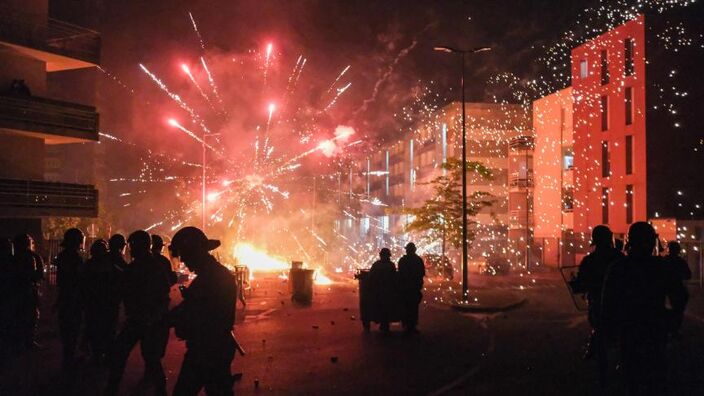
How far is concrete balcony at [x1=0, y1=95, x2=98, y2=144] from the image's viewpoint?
23.7 metres

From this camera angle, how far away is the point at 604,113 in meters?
38.0

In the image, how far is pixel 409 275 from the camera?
13.3 meters

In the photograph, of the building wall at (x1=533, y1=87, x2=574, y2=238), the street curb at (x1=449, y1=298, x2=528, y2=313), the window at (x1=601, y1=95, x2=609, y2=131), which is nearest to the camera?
the street curb at (x1=449, y1=298, x2=528, y2=313)

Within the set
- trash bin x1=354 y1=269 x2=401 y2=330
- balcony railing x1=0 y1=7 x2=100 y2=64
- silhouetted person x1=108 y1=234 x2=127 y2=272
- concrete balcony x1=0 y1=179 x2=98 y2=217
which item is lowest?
trash bin x1=354 y1=269 x2=401 y2=330

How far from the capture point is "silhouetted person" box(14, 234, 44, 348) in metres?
9.14

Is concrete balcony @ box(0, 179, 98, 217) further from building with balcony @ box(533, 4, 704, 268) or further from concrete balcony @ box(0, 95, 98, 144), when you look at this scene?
building with balcony @ box(533, 4, 704, 268)

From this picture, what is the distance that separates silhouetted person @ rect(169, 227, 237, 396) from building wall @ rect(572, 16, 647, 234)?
3383cm

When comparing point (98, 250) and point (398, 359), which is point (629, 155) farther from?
point (98, 250)

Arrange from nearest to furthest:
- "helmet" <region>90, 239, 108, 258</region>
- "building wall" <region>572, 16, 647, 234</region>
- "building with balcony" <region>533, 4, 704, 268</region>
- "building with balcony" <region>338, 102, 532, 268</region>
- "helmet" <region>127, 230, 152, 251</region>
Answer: "helmet" <region>127, 230, 152, 251</region>, "helmet" <region>90, 239, 108, 258</region>, "building with balcony" <region>533, 4, 704, 268</region>, "building wall" <region>572, 16, 647, 234</region>, "building with balcony" <region>338, 102, 532, 268</region>

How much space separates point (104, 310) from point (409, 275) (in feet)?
21.1

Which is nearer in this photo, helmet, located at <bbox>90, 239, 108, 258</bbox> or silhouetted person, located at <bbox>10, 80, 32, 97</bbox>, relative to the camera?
helmet, located at <bbox>90, 239, 108, 258</bbox>

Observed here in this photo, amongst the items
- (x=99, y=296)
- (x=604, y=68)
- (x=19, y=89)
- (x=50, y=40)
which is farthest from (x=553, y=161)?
(x=99, y=296)

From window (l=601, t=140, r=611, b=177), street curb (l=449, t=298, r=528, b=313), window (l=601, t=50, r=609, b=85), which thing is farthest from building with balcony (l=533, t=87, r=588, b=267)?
street curb (l=449, t=298, r=528, b=313)

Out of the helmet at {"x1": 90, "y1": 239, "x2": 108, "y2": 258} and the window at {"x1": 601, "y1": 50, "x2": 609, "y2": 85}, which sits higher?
the window at {"x1": 601, "y1": 50, "x2": 609, "y2": 85}
